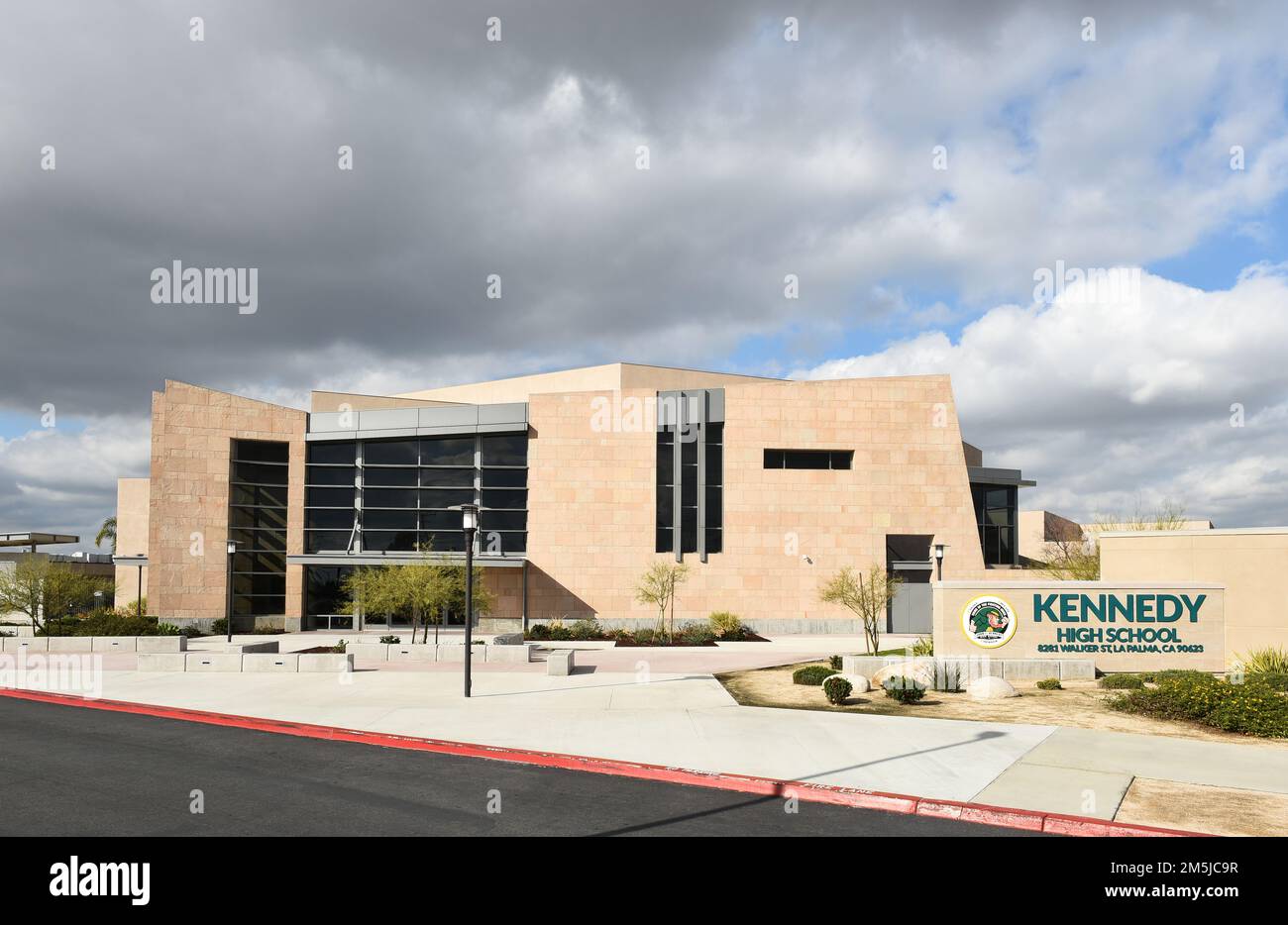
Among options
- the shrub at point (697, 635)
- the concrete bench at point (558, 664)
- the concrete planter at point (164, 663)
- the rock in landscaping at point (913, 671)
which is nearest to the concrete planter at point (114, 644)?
the concrete planter at point (164, 663)

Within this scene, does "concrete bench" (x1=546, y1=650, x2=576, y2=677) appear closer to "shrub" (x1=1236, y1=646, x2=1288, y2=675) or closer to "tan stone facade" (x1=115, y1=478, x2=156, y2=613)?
"shrub" (x1=1236, y1=646, x2=1288, y2=675)

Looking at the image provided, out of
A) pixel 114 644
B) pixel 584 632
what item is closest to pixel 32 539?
pixel 114 644

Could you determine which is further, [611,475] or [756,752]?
[611,475]

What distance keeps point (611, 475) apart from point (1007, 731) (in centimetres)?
2974

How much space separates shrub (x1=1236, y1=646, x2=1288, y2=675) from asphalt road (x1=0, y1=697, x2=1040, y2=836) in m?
16.1

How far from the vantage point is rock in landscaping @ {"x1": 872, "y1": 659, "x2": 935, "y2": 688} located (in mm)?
20672

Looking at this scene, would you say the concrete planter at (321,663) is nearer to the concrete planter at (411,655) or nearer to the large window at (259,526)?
the concrete planter at (411,655)

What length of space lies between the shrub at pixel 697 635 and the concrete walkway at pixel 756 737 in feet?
41.0

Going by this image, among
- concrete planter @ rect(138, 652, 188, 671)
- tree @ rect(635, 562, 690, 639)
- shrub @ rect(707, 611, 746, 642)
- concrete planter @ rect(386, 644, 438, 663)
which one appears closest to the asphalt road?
concrete planter @ rect(138, 652, 188, 671)

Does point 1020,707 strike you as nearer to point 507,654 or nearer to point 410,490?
point 507,654

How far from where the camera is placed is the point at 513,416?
44031mm
